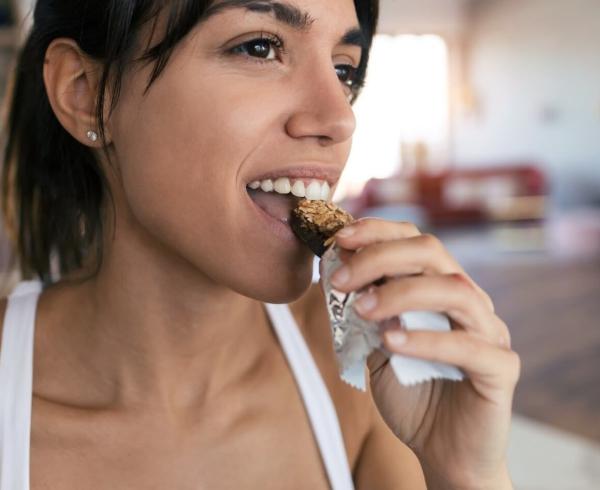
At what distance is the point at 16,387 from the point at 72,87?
0.45 meters

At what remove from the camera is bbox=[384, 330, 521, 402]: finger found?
649 millimetres

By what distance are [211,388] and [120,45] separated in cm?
56

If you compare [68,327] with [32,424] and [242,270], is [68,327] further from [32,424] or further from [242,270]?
[242,270]

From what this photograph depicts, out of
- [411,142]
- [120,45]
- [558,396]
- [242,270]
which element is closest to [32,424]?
[242,270]

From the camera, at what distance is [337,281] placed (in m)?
0.68

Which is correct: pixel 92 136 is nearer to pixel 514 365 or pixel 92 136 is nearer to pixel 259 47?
pixel 259 47

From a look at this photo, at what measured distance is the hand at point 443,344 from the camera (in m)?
0.66

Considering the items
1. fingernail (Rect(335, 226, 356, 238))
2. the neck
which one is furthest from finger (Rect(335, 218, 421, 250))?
the neck

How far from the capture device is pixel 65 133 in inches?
44.6

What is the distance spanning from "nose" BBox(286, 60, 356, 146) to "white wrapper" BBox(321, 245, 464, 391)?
178mm

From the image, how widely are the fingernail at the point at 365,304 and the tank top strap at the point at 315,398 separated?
48 cm

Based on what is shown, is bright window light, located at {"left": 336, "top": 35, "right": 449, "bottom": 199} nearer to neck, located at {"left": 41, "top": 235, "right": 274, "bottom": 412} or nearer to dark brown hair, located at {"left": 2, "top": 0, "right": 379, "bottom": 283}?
dark brown hair, located at {"left": 2, "top": 0, "right": 379, "bottom": 283}

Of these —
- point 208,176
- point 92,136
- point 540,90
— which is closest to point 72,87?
point 92,136

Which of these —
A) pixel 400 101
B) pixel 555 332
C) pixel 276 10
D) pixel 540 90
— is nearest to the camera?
pixel 276 10
